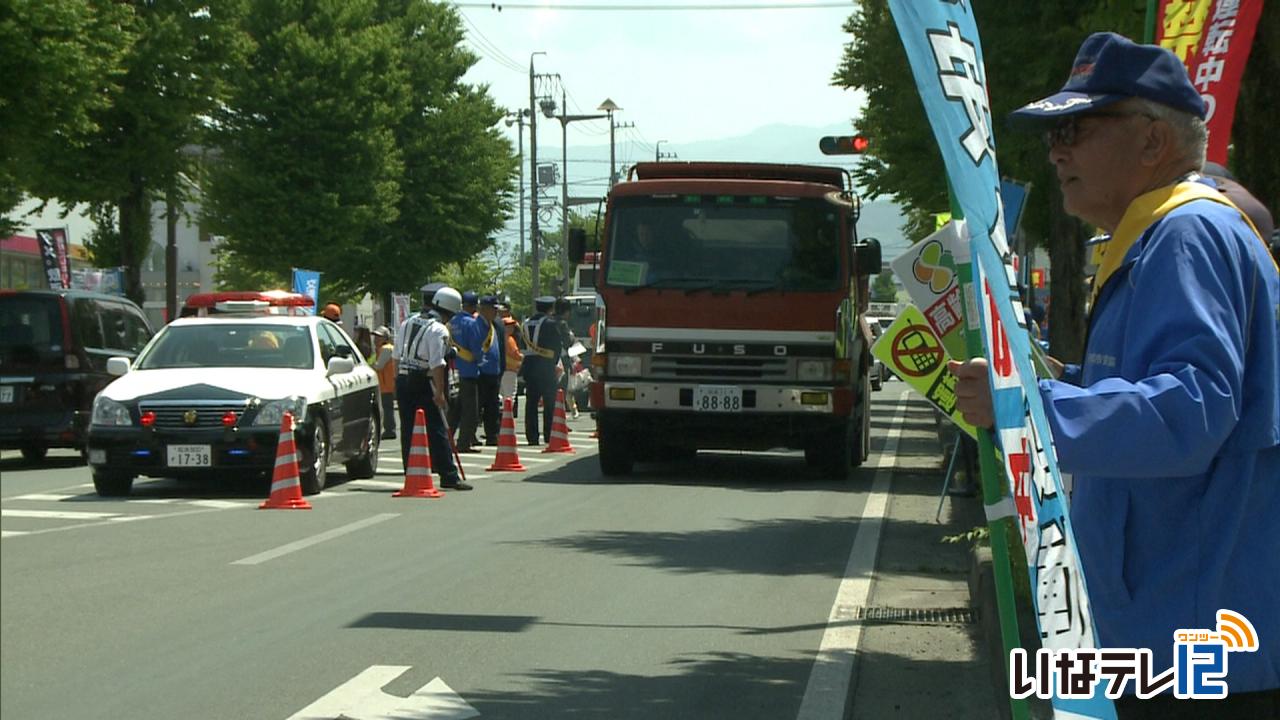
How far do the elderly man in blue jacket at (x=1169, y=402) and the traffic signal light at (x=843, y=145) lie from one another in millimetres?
30894

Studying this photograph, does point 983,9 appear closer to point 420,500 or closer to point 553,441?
point 420,500

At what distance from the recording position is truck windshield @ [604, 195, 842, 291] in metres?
18.0

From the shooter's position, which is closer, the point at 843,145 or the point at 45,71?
the point at 45,71

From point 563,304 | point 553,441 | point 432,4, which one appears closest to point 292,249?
point 432,4

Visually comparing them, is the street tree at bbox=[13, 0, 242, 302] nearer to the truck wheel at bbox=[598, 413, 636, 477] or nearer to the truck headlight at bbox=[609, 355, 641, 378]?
the truck wheel at bbox=[598, 413, 636, 477]

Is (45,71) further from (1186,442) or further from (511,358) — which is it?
(1186,442)

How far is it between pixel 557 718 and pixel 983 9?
12147mm

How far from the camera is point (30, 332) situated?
67.6ft

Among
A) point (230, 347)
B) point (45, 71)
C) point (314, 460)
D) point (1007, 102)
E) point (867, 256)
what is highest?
point (45, 71)

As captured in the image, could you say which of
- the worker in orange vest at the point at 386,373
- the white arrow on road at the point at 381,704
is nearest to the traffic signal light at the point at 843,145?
the worker in orange vest at the point at 386,373

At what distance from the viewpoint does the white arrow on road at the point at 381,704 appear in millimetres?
6973

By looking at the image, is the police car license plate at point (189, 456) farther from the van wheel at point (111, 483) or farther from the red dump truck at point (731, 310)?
the red dump truck at point (731, 310)

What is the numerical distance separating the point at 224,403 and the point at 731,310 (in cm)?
538

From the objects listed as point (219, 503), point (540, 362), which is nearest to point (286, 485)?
point (219, 503)
